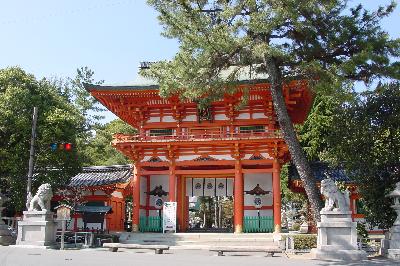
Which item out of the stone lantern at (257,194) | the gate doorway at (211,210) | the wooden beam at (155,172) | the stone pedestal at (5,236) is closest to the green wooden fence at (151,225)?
the wooden beam at (155,172)

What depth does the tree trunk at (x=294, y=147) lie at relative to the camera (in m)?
15.7

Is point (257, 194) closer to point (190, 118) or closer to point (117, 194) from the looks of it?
point (190, 118)

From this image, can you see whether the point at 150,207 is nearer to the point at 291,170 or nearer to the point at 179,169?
the point at 179,169

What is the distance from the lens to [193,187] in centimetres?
2514

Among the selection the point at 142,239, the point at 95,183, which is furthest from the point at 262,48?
the point at 95,183

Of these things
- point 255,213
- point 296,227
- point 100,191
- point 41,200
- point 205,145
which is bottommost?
point 296,227

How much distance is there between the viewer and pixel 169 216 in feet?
71.9

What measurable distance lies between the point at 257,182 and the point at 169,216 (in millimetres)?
5250

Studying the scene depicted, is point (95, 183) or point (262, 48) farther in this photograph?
point (95, 183)

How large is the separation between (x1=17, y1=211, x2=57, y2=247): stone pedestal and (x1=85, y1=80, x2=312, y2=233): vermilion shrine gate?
18.0 ft

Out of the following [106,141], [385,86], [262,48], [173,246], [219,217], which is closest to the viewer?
[262,48]

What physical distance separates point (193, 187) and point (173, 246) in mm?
5632

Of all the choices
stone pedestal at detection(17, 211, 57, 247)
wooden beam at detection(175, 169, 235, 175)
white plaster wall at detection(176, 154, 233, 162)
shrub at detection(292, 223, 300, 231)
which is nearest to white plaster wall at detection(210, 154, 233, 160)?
white plaster wall at detection(176, 154, 233, 162)

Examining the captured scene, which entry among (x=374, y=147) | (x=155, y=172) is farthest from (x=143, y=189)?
(x=374, y=147)
